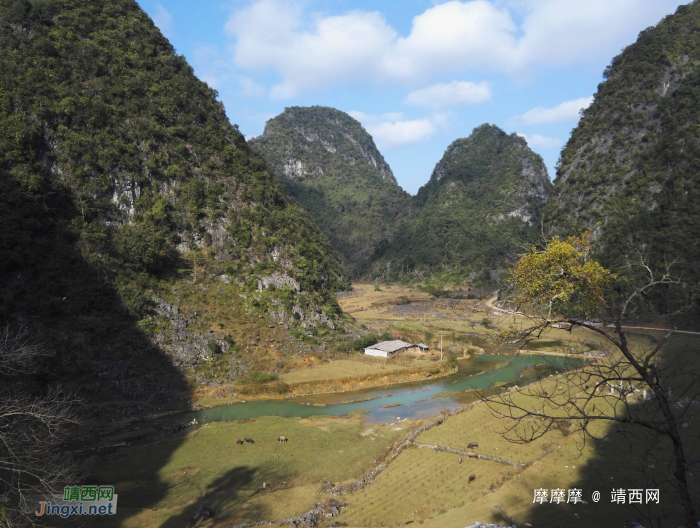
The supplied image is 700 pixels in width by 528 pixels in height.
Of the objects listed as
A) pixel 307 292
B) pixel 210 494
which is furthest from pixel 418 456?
pixel 307 292

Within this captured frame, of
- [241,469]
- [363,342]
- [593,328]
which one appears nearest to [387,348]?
[363,342]

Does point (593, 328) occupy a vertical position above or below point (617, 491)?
above

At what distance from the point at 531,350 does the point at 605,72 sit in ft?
268

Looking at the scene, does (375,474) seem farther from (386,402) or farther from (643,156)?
(643,156)

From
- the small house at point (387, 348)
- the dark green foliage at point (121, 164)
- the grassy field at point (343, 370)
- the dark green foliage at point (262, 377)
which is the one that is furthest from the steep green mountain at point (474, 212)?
the dark green foliage at point (262, 377)

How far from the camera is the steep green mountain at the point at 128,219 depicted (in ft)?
113

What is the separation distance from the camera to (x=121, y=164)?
4766 centimetres

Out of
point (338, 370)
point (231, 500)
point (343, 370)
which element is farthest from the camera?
point (343, 370)

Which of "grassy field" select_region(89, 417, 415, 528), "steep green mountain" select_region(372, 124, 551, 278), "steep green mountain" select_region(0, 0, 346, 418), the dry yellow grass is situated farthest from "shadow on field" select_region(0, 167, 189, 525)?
"steep green mountain" select_region(372, 124, 551, 278)

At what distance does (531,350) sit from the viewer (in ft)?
164

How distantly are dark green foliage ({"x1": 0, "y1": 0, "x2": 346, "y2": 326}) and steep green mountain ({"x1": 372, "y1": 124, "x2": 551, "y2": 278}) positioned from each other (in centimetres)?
7326

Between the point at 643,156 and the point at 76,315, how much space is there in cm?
8800

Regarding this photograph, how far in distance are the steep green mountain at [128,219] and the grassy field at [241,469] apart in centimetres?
964

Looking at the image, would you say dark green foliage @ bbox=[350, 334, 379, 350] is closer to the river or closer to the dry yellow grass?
the dry yellow grass
